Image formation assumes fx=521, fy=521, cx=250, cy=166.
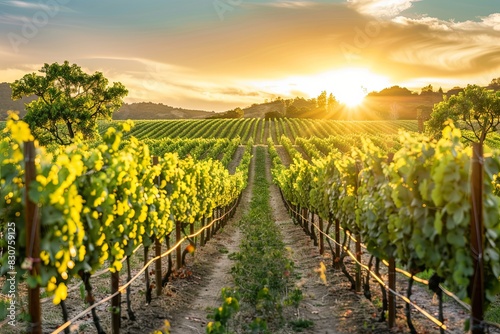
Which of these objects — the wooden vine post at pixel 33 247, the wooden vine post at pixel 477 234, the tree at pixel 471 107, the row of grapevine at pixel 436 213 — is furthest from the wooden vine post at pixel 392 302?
the tree at pixel 471 107

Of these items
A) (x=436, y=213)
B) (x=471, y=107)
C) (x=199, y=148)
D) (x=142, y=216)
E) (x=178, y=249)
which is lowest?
(x=178, y=249)

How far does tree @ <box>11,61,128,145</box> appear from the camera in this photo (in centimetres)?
4844

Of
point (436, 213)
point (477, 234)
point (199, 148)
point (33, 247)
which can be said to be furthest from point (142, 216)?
point (199, 148)

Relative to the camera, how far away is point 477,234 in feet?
18.8

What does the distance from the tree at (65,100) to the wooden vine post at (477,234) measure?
44908 mm

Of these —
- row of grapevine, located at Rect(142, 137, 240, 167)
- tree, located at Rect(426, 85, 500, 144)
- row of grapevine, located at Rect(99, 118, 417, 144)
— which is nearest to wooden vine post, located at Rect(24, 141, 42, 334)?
tree, located at Rect(426, 85, 500, 144)

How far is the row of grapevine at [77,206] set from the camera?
18.1 feet

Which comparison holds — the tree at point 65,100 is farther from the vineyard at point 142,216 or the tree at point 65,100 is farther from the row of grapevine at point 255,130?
the vineyard at point 142,216

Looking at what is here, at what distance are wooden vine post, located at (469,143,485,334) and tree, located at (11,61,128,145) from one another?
147ft

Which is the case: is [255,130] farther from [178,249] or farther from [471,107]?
[178,249]

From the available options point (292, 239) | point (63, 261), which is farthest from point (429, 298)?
point (292, 239)

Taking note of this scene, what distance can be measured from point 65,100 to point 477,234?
4972 cm

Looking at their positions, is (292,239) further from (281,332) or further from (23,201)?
(23,201)

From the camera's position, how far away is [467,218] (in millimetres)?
5930
